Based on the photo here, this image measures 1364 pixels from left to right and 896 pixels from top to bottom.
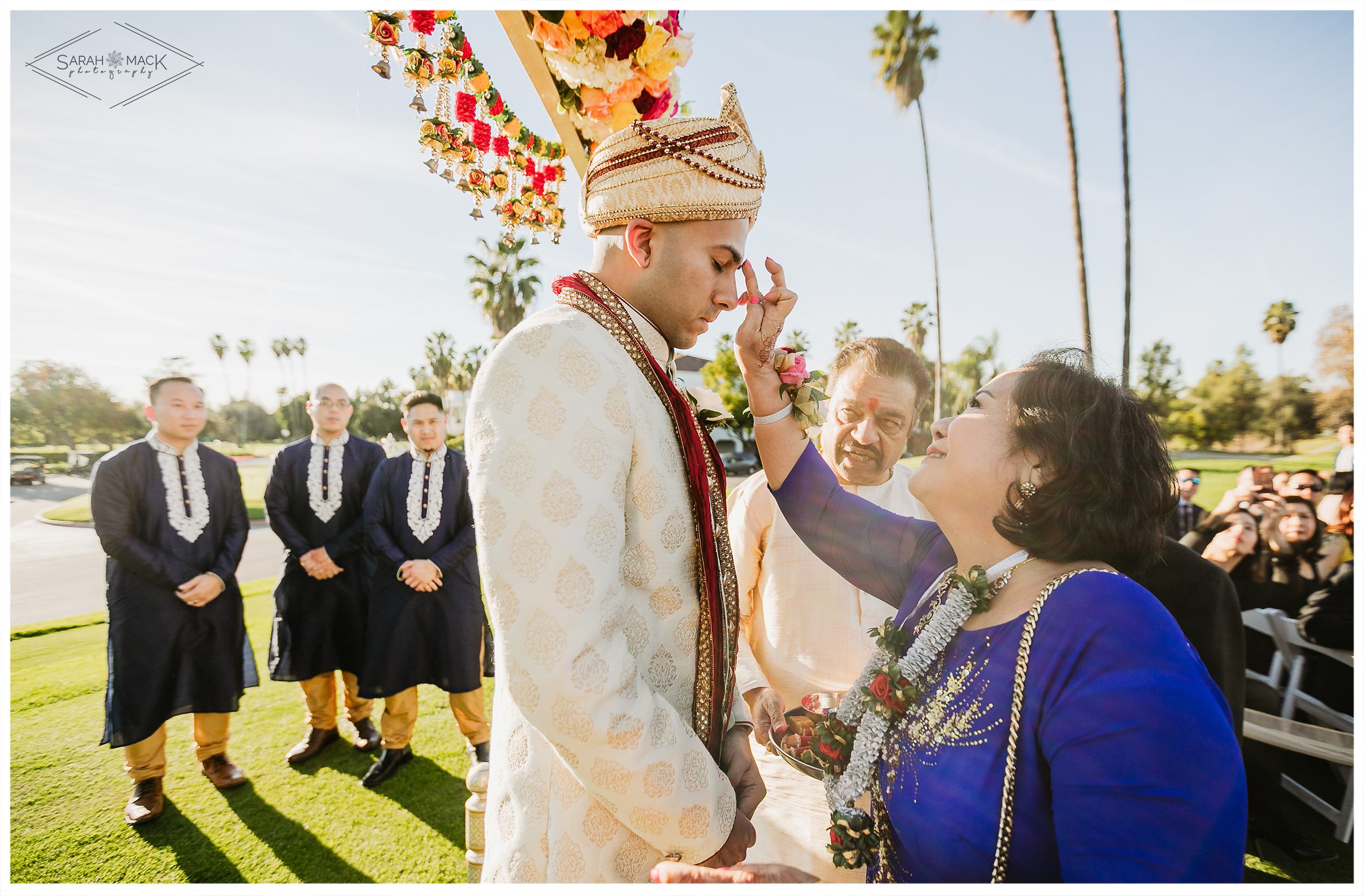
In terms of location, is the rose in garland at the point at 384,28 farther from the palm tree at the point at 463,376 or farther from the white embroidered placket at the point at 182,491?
the palm tree at the point at 463,376

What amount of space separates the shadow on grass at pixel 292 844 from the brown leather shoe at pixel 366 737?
2.68 ft

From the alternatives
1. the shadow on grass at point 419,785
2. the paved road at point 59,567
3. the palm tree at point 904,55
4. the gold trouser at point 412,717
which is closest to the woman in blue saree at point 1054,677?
the shadow on grass at point 419,785

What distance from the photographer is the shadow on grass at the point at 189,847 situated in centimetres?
351

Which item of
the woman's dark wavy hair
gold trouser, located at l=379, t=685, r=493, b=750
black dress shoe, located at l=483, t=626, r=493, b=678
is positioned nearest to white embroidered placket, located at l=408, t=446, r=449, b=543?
black dress shoe, located at l=483, t=626, r=493, b=678

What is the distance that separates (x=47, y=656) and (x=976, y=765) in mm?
10074

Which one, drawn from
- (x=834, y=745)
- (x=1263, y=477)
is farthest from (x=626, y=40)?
(x=1263, y=477)

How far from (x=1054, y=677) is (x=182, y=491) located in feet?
18.3

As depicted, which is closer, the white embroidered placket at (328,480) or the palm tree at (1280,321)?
the white embroidered placket at (328,480)

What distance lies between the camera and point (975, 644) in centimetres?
155

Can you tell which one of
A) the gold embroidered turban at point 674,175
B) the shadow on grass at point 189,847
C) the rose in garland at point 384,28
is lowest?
the shadow on grass at point 189,847

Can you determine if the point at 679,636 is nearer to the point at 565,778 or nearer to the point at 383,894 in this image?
the point at 565,778

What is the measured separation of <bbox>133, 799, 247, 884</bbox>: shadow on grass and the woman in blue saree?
3.65 m

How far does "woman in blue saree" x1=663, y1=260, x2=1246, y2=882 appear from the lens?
1155 millimetres

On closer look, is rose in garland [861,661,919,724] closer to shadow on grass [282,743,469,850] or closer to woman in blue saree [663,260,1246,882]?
woman in blue saree [663,260,1246,882]
